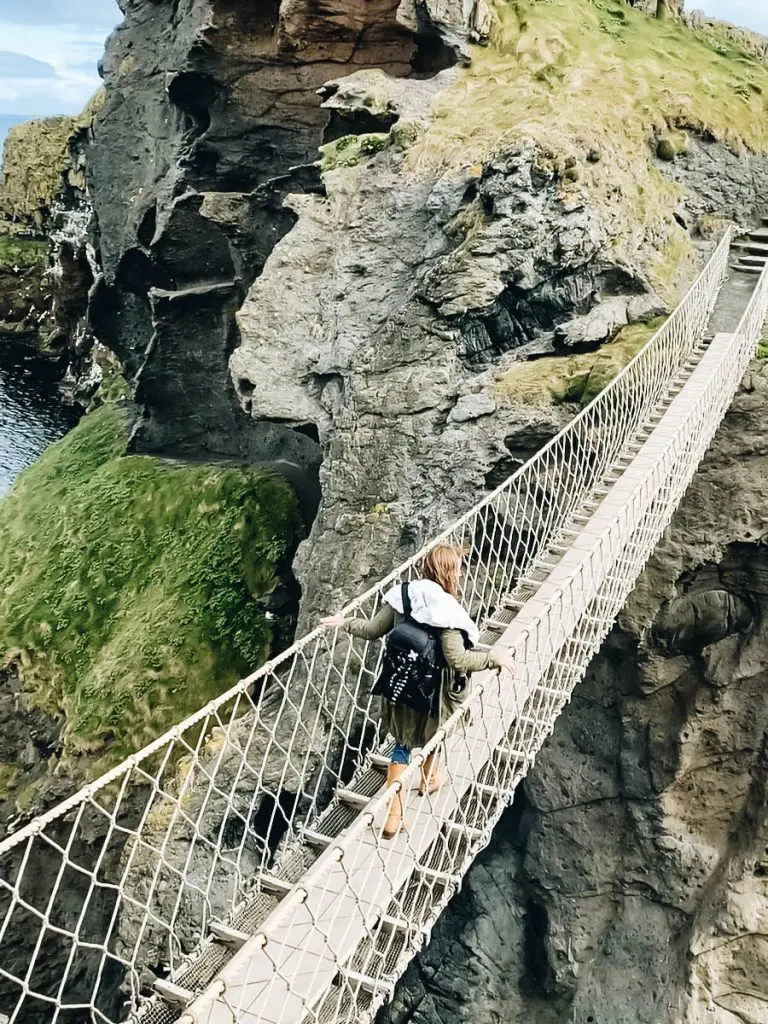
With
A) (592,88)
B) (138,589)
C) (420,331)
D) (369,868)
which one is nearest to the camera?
(369,868)

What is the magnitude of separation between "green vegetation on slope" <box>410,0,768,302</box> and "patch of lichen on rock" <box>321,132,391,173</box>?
2.25 feet

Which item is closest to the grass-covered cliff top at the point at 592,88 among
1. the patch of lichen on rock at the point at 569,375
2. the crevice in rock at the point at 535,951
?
the patch of lichen on rock at the point at 569,375

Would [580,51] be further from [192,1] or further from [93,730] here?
[93,730]

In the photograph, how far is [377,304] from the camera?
11.2m

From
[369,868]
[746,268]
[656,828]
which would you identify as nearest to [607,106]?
[746,268]

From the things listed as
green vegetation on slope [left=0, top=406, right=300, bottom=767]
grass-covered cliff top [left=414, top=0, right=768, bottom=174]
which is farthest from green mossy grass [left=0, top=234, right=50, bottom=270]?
grass-covered cliff top [left=414, top=0, right=768, bottom=174]

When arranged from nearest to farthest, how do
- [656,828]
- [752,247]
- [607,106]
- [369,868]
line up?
[369,868]
[656,828]
[607,106]
[752,247]

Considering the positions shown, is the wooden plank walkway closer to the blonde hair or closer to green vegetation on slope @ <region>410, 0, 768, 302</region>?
the blonde hair

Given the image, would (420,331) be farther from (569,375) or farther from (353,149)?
(353,149)

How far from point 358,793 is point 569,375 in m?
5.50

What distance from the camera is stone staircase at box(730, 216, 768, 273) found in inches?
492

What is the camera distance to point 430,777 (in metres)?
4.98

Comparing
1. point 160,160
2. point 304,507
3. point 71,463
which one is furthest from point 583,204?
point 71,463

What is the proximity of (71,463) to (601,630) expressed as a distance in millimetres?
15044
